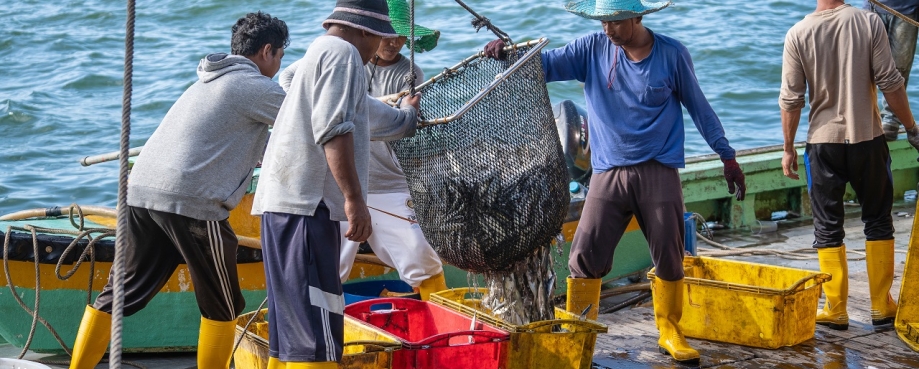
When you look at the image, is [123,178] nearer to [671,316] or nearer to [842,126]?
[671,316]

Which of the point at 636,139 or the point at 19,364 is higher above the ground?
the point at 636,139


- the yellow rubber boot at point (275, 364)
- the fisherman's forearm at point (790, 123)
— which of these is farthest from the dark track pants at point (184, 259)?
the fisherman's forearm at point (790, 123)

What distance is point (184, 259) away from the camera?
168 inches

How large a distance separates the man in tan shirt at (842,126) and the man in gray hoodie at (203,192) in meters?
2.73

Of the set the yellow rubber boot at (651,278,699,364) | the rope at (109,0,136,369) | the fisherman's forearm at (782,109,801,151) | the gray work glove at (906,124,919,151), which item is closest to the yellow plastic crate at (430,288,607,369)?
the yellow rubber boot at (651,278,699,364)

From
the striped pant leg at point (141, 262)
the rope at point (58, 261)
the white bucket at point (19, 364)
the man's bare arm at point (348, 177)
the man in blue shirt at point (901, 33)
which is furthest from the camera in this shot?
the man in blue shirt at point (901, 33)

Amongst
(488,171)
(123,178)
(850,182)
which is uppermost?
(123,178)

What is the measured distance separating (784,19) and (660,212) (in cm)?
1641

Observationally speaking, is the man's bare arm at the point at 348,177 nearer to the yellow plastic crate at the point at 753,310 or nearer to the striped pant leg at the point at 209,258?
the striped pant leg at the point at 209,258

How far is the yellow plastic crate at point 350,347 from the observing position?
4.03 metres

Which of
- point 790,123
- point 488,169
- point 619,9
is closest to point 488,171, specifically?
point 488,169

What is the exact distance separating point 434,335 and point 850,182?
7.87 ft

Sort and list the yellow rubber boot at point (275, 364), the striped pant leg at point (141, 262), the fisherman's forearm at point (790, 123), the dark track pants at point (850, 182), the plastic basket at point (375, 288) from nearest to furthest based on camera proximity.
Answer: the yellow rubber boot at point (275, 364)
the striped pant leg at point (141, 262)
the dark track pants at point (850, 182)
the fisherman's forearm at point (790, 123)
the plastic basket at point (375, 288)

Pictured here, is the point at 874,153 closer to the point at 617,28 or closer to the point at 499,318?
the point at 617,28
